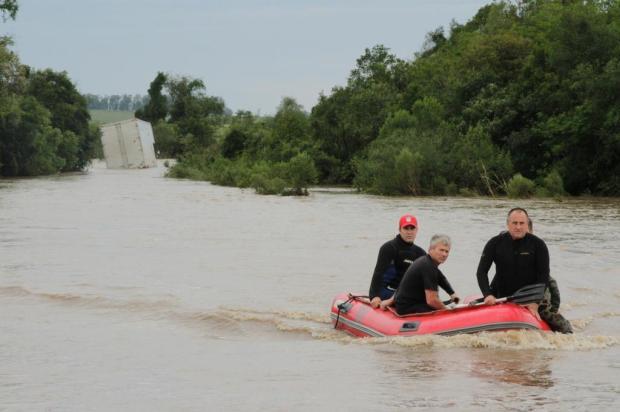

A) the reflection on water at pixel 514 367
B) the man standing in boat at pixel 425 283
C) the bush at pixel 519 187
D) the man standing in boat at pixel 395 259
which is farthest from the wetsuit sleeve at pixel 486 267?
the bush at pixel 519 187

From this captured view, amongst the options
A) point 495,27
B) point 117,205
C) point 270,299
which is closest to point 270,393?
point 270,299

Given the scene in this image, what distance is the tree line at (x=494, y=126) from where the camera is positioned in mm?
44000

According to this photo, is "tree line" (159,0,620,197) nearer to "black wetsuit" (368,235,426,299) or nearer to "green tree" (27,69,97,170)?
"green tree" (27,69,97,170)

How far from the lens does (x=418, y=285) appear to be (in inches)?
470

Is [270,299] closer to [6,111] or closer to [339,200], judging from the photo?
[339,200]

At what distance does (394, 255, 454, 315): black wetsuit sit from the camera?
1173 centimetres

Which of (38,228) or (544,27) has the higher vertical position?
(544,27)

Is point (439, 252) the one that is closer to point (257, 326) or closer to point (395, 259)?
point (395, 259)

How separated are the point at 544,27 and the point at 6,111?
33.7m

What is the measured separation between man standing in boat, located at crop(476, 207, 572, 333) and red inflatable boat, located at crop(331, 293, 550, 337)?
0.53ft

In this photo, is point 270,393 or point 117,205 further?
point 117,205

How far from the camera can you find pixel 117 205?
130 ft

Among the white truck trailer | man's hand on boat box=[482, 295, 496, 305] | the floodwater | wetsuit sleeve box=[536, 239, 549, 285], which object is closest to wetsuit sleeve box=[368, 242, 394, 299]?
the floodwater

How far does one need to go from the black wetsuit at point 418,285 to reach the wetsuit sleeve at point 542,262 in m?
1.10
